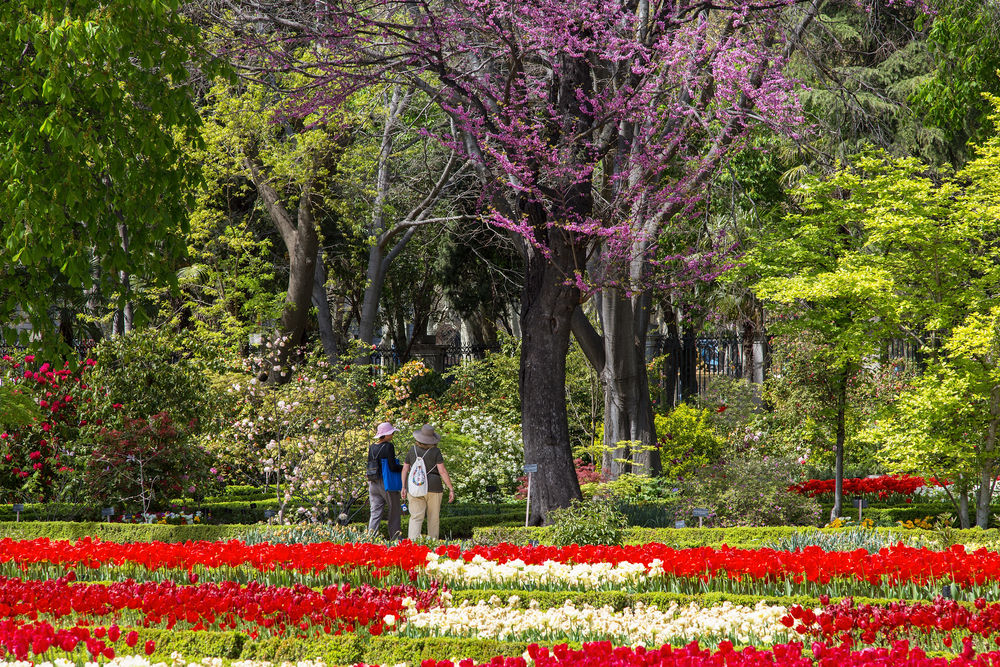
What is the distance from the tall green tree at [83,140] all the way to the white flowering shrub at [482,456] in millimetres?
6252

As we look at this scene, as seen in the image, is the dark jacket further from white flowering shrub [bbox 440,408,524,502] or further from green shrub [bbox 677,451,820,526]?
green shrub [bbox 677,451,820,526]

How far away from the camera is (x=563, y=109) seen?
11.2 meters

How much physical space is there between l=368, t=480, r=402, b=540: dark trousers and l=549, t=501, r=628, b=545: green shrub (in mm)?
1924

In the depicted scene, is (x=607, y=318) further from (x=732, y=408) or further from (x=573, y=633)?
(x=573, y=633)

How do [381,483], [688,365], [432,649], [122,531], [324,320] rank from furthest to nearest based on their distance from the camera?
[324,320]
[688,365]
[122,531]
[381,483]
[432,649]

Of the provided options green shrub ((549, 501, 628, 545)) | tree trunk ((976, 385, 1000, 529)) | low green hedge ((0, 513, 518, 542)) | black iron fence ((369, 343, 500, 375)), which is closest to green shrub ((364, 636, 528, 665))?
green shrub ((549, 501, 628, 545))

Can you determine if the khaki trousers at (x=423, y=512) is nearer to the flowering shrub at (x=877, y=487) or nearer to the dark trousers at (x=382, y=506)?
the dark trousers at (x=382, y=506)

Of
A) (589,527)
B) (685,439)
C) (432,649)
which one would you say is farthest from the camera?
(685,439)

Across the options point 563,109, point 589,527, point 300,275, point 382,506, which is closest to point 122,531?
point 382,506

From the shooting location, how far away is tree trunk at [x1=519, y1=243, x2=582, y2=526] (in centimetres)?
1084

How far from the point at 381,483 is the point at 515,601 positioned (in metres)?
4.56

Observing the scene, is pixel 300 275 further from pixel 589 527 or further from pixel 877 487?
pixel 877 487

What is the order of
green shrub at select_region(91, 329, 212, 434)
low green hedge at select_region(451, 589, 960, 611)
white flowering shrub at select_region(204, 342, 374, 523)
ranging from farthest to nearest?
green shrub at select_region(91, 329, 212, 434) < white flowering shrub at select_region(204, 342, 374, 523) < low green hedge at select_region(451, 589, 960, 611)

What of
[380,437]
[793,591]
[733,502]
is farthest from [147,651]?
[733,502]
